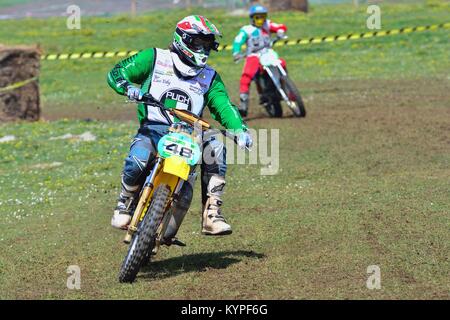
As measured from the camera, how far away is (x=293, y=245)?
362 inches

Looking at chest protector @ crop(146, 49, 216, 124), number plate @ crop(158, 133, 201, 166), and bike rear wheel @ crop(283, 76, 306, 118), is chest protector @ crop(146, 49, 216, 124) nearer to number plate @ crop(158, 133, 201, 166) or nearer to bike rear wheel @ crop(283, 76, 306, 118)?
number plate @ crop(158, 133, 201, 166)

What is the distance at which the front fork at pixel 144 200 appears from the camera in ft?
26.1

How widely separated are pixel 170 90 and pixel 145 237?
1497 millimetres

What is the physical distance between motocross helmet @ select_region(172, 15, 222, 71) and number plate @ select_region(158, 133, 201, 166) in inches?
34.0

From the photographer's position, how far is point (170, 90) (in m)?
8.59

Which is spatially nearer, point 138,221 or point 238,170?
point 138,221

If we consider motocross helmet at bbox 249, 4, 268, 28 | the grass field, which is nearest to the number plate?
the grass field

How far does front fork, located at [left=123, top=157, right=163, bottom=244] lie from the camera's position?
7.96 m

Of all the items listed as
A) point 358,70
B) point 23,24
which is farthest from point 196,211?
point 23,24

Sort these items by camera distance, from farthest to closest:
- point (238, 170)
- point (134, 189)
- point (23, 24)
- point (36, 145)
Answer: point (23, 24)
point (36, 145)
point (238, 170)
point (134, 189)
